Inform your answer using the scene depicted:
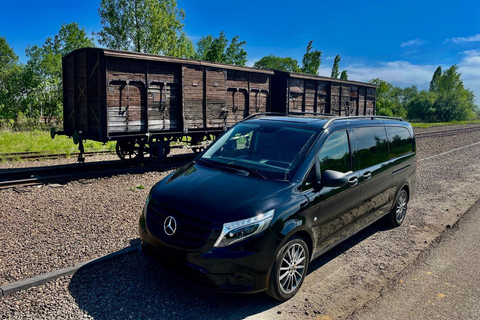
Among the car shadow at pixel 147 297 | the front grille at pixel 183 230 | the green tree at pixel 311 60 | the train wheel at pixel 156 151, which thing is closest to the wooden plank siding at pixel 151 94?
the train wheel at pixel 156 151

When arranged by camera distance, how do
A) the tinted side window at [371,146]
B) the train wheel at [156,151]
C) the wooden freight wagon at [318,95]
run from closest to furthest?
the tinted side window at [371,146]
the train wheel at [156,151]
the wooden freight wagon at [318,95]

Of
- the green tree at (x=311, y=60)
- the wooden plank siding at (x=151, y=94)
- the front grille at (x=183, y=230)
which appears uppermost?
the green tree at (x=311, y=60)

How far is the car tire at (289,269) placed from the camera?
346cm

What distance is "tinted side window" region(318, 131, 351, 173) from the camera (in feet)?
13.8

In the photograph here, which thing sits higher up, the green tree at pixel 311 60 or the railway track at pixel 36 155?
the green tree at pixel 311 60

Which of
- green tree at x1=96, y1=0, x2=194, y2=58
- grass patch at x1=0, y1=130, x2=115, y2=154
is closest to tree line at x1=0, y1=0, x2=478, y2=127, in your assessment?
green tree at x1=96, y1=0, x2=194, y2=58

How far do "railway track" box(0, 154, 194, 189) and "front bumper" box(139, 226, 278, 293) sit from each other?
6.38 m

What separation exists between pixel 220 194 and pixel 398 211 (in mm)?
3979

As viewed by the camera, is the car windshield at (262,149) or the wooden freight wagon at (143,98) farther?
the wooden freight wagon at (143,98)

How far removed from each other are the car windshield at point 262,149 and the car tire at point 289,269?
0.77 metres

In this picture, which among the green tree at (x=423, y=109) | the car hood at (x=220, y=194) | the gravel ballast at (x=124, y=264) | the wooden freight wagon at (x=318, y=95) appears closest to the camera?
the car hood at (x=220, y=194)

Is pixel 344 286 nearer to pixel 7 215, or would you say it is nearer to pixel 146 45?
pixel 7 215

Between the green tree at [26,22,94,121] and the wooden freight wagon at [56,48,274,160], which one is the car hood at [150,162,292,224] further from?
the green tree at [26,22,94,121]

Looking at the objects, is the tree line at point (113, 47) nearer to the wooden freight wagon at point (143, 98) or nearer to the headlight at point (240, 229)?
the wooden freight wagon at point (143, 98)
